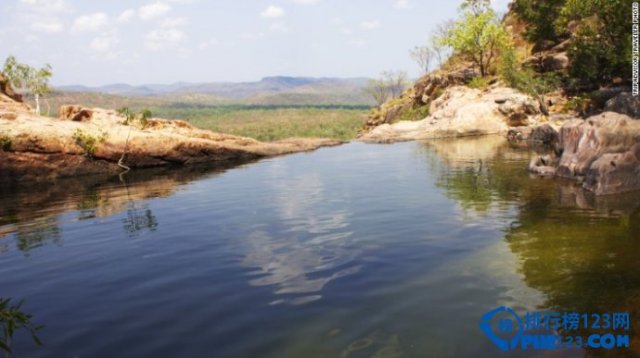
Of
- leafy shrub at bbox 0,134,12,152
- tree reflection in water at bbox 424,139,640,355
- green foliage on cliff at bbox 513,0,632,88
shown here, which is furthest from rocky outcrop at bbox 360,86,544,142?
leafy shrub at bbox 0,134,12,152

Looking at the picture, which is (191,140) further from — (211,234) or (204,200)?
(211,234)

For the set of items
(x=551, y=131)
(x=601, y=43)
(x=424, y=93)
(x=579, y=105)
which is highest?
(x=601, y=43)

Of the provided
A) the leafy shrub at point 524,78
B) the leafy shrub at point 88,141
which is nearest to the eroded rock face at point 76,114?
the leafy shrub at point 88,141

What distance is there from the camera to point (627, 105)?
40.3 m

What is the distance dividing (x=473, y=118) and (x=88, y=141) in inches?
1736

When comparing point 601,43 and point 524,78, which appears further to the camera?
point 524,78

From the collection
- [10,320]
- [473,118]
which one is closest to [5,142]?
[10,320]

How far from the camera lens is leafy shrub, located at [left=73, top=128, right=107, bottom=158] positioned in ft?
136

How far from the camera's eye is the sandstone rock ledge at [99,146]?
3853cm

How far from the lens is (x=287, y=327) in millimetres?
9773

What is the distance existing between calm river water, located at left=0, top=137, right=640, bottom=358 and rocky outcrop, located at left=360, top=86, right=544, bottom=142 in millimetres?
34546

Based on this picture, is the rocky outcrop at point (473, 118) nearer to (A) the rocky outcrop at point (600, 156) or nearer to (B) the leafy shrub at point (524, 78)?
(B) the leafy shrub at point (524, 78)

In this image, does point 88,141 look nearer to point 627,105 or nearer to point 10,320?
point 10,320

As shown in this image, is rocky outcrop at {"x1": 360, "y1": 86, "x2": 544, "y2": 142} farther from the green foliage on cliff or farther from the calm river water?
the calm river water
